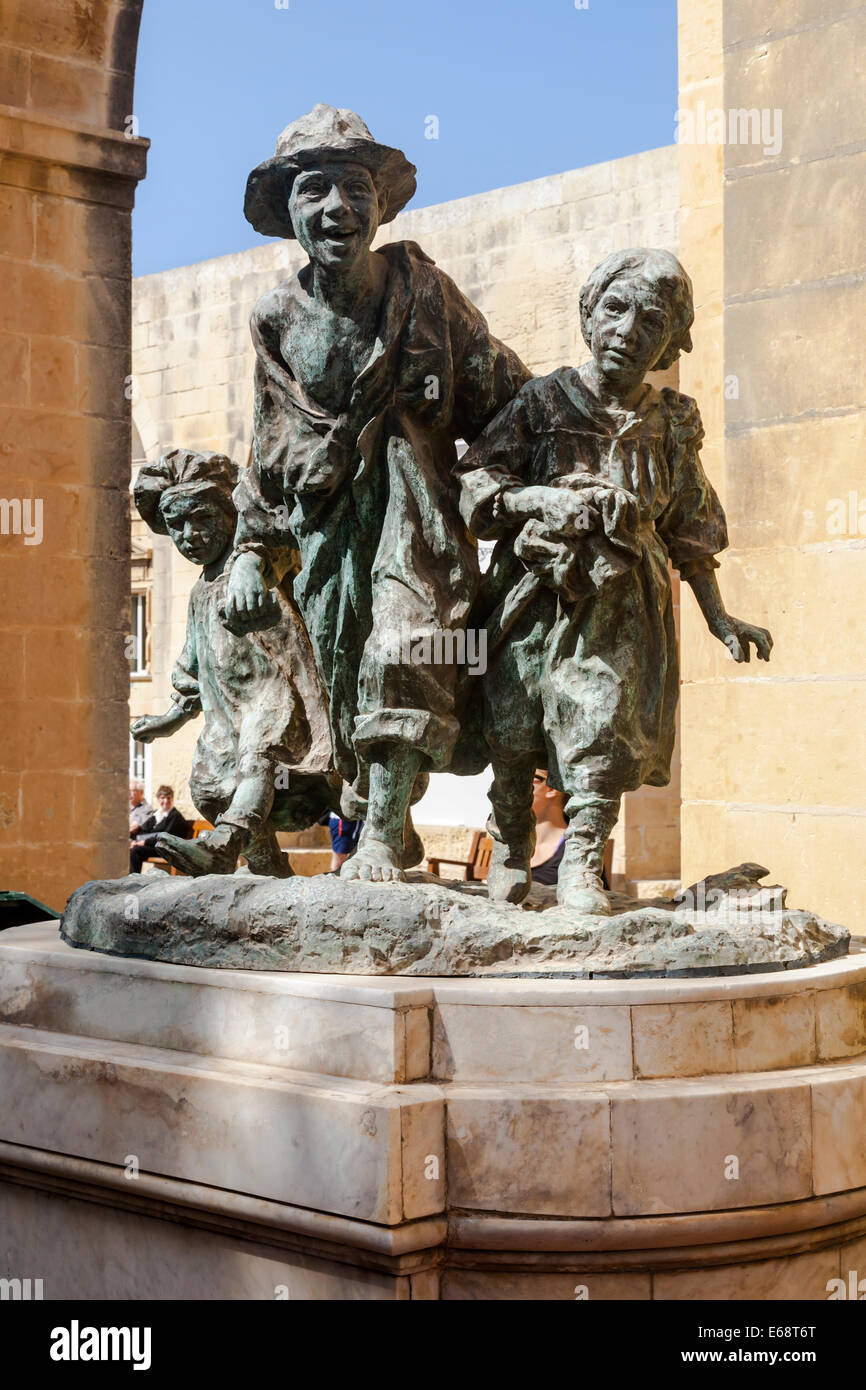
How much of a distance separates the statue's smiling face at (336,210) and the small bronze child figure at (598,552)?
475mm

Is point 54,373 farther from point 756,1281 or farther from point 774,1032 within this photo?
point 756,1281

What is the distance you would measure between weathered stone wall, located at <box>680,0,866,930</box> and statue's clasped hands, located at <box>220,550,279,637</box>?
179cm

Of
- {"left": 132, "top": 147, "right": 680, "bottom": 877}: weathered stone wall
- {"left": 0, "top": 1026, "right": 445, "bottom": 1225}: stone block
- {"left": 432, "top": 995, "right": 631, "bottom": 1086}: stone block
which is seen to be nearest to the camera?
{"left": 0, "top": 1026, "right": 445, "bottom": 1225}: stone block

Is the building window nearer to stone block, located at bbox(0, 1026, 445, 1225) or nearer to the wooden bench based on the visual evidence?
the wooden bench

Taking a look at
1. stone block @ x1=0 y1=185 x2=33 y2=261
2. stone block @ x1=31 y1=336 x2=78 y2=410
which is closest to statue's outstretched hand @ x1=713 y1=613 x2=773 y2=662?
stone block @ x1=31 y1=336 x2=78 y2=410

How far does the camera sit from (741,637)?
3.71 m

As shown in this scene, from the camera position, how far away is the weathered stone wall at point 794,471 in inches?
194

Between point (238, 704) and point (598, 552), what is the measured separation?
1.01 m

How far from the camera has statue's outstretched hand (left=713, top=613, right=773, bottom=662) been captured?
3670mm

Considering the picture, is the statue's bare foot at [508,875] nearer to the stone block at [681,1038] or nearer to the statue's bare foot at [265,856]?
the statue's bare foot at [265,856]

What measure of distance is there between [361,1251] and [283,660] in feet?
5.00

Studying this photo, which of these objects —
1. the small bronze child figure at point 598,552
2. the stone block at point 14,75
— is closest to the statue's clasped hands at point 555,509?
the small bronze child figure at point 598,552

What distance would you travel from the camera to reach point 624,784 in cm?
356

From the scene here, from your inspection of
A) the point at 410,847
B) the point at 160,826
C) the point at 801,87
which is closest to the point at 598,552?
the point at 410,847
